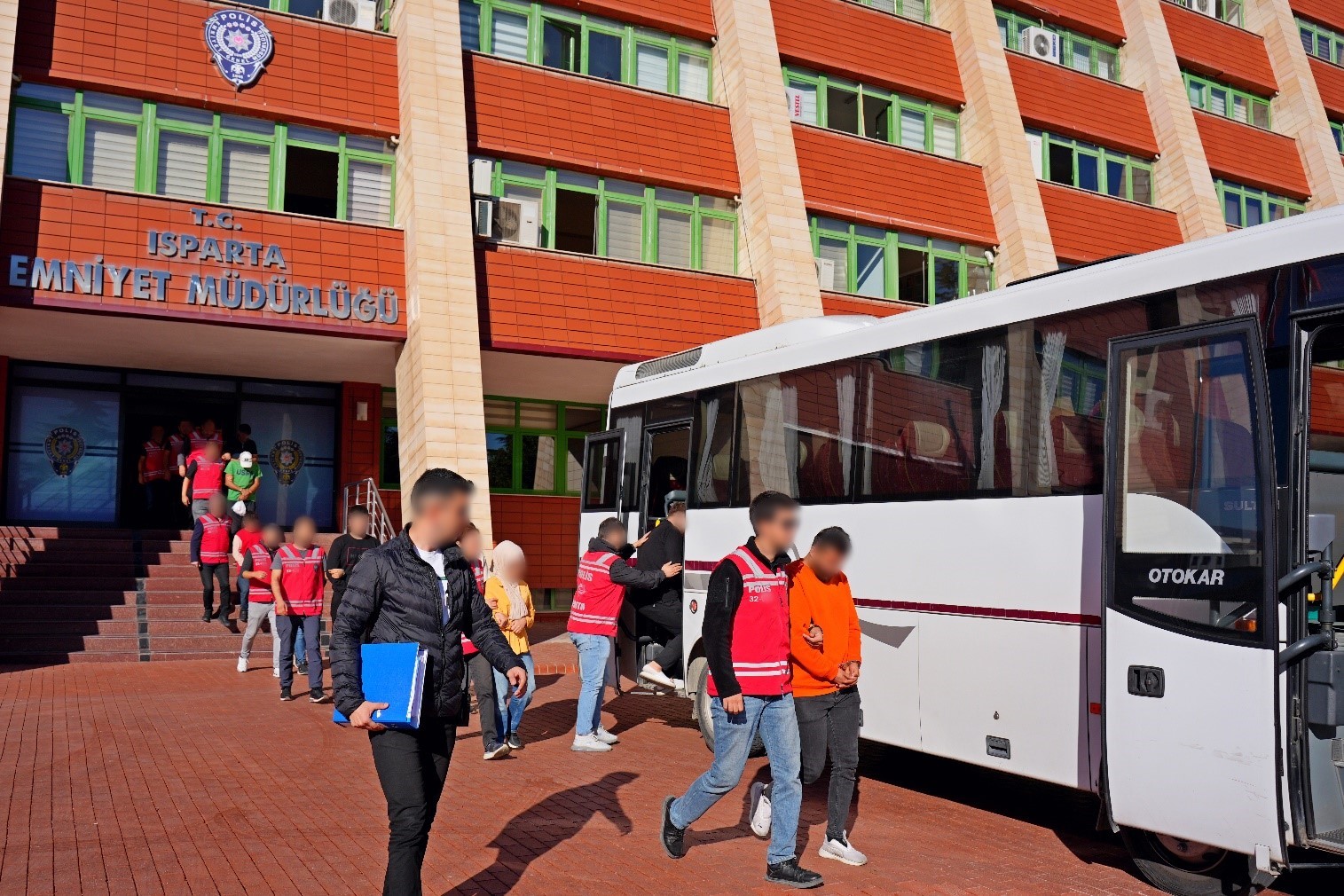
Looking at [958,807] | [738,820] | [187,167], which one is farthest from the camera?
[187,167]

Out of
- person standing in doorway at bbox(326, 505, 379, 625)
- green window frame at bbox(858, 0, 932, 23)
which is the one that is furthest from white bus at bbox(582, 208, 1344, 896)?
green window frame at bbox(858, 0, 932, 23)

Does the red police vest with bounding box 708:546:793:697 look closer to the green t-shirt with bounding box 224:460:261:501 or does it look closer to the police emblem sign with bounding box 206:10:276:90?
the green t-shirt with bounding box 224:460:261:501

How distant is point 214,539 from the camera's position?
55.4 ft

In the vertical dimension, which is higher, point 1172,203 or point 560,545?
point 1172,203

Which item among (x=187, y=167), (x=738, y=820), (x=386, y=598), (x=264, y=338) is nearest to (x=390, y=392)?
(x=264, y=338)

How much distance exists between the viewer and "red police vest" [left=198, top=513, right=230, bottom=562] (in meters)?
16.8

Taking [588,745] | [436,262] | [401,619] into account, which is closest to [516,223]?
[436,262]

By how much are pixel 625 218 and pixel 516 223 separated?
219 cm

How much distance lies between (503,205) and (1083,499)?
48.8 feet

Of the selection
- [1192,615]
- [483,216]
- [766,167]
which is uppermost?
[766,167]

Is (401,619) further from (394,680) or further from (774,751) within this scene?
(774,751)

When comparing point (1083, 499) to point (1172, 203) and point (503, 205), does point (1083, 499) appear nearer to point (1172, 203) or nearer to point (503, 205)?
point (503, 205)

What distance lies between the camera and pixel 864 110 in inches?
959

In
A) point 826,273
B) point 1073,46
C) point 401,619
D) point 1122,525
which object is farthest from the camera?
point 1073,46
